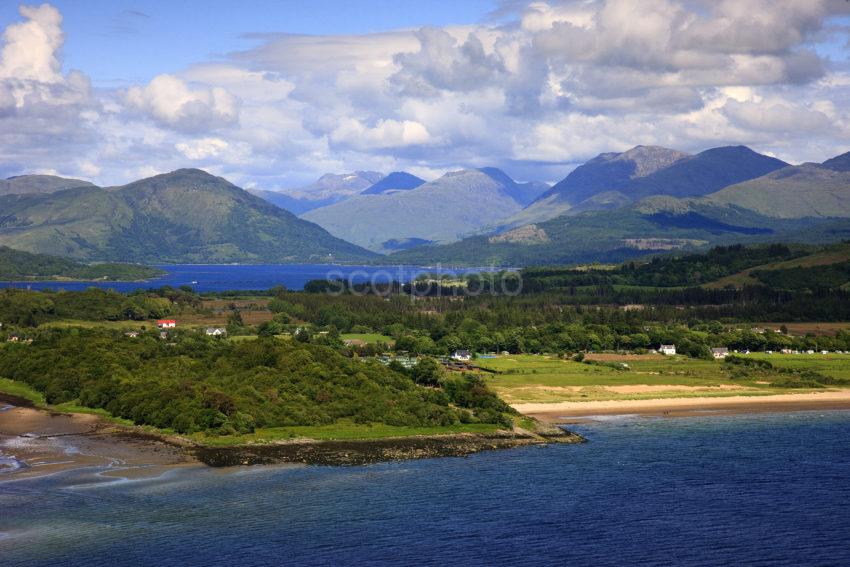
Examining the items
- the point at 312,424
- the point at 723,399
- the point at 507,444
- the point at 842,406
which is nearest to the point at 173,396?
the point at 312,424

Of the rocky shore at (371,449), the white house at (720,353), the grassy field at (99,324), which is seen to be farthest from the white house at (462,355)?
the grassy field at (99,324)

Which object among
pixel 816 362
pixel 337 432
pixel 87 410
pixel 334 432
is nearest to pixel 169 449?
pixel 334 432

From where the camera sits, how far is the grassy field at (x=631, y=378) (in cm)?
12325

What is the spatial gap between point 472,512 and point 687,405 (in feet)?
182

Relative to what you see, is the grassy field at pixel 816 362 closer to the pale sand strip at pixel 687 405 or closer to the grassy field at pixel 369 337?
the pale sand strip at pixel 687 405

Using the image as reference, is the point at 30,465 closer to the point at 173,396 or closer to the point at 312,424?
the point at 173,396

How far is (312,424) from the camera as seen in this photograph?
324 ft

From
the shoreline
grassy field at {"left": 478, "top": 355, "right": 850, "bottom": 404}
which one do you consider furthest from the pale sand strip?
the shoreline

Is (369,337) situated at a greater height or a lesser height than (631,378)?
greater

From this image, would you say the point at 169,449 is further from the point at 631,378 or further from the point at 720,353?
the point at 720,353

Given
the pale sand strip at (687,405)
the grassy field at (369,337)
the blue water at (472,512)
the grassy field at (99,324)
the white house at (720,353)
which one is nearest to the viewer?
the blue water at (472,512)

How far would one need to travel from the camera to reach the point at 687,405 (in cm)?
11669

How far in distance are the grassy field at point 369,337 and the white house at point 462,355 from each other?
56.7ft

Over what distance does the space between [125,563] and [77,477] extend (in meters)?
23.4
